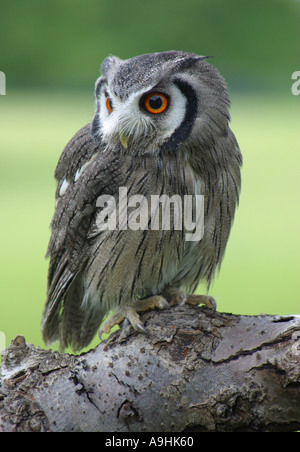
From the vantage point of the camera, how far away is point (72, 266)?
1.58 m

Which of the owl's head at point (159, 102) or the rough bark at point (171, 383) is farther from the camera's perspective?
the owl's head at point (159, 102)

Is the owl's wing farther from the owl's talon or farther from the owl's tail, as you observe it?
the owl's talon

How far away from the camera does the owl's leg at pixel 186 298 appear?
1533mm

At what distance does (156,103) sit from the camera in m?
1.34

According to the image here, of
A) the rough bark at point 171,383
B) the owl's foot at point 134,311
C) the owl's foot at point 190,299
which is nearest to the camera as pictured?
the rough bark at point 171,383

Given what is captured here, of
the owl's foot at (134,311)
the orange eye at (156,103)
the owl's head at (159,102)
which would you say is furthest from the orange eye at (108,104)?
the owl's foot at (134,311)

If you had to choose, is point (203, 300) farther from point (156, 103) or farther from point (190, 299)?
point (156, 103)

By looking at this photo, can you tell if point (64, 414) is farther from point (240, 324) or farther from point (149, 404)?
point (240, 324)

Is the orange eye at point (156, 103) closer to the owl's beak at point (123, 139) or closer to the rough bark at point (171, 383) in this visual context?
the owl's beak at point (123, 139)

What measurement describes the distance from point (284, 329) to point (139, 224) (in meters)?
0.49

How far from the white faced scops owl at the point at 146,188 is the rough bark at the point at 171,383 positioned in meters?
0.16

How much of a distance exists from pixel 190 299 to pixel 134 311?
202mm

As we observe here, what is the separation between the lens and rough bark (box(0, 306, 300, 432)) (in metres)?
1.17

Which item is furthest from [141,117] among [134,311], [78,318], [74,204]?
[78,318]
